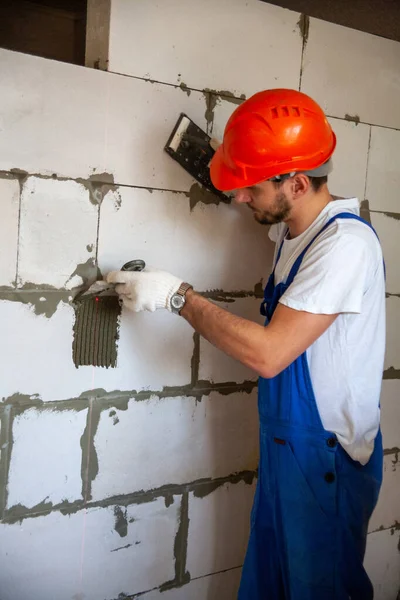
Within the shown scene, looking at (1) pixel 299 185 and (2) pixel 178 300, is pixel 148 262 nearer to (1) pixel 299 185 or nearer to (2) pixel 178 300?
(2) pixel 178 300

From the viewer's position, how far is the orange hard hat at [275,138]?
1.44 meters

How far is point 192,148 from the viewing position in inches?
68.9

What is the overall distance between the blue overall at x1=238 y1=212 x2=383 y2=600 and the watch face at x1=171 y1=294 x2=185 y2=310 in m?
0.29

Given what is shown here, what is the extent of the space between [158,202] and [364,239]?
0.69 m

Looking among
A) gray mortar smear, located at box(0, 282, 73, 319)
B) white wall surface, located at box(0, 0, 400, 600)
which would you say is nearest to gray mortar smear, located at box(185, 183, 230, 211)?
white wall surface, located at box(0, 0, 400, 600)

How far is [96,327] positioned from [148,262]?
0.92ft

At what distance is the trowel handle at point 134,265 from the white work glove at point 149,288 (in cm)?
6

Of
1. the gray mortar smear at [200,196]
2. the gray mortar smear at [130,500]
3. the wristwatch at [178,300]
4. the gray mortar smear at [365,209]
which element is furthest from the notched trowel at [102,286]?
the gray mortar smear at [365,209]

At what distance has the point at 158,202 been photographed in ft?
5.74

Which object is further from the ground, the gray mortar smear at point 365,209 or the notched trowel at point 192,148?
the notched trowel at point 192,148

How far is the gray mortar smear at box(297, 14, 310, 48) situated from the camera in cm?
191

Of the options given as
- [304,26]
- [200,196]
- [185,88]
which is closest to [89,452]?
[200,196]

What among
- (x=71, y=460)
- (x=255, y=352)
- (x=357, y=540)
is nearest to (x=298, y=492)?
(x=357, y=540)

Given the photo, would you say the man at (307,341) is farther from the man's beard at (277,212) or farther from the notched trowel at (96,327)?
the notched trowel at (96,327)
